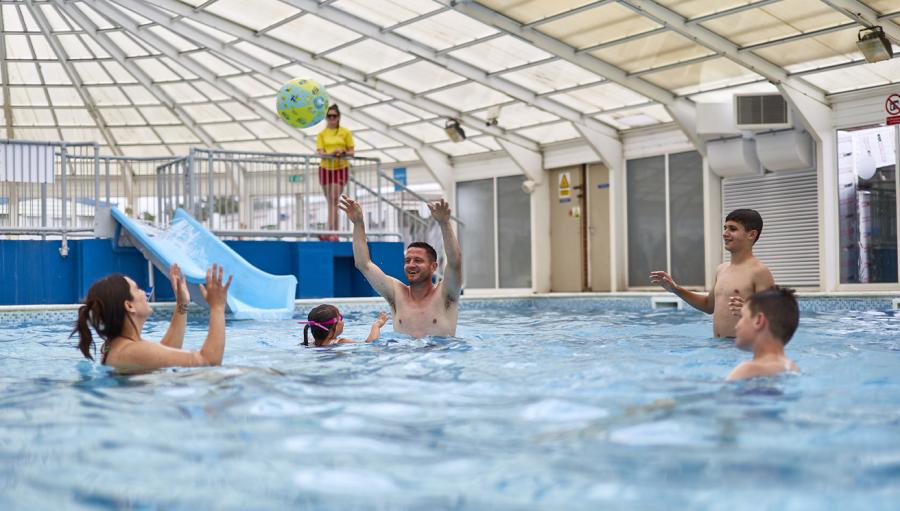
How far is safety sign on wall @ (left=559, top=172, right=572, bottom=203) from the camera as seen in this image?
19.3 meters

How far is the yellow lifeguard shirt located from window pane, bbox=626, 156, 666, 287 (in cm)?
669

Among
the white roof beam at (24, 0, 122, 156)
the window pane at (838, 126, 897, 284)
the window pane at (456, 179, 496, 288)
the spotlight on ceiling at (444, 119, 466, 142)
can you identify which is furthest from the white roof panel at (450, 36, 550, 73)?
the white roof beam at (24, 0, 122, 156)

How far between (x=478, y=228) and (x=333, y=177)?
8837mm

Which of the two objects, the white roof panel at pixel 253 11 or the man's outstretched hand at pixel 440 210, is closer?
the man's outstretched hand at pixel 440 210

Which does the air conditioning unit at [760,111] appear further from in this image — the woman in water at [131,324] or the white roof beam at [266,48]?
the woman in water at [131,324]

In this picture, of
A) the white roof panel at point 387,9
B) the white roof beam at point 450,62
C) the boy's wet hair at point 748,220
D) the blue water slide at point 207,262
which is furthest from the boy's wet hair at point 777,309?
the white roof beam at point 450,62

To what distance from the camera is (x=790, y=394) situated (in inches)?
143

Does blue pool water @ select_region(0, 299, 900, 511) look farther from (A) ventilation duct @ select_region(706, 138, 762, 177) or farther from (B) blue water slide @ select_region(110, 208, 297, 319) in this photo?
(A) ventilation duct @ select_region(706, 138, 762, 177)

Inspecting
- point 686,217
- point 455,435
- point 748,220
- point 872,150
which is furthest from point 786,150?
point 455,435

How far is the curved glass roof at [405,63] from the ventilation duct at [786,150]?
0.78 meters

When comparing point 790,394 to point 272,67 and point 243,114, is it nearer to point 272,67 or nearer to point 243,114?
point 272,67

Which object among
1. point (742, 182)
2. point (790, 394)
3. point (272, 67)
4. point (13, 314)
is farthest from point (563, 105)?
point (790, 394)

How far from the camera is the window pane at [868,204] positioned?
13.9 m

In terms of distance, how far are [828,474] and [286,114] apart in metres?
9.43
